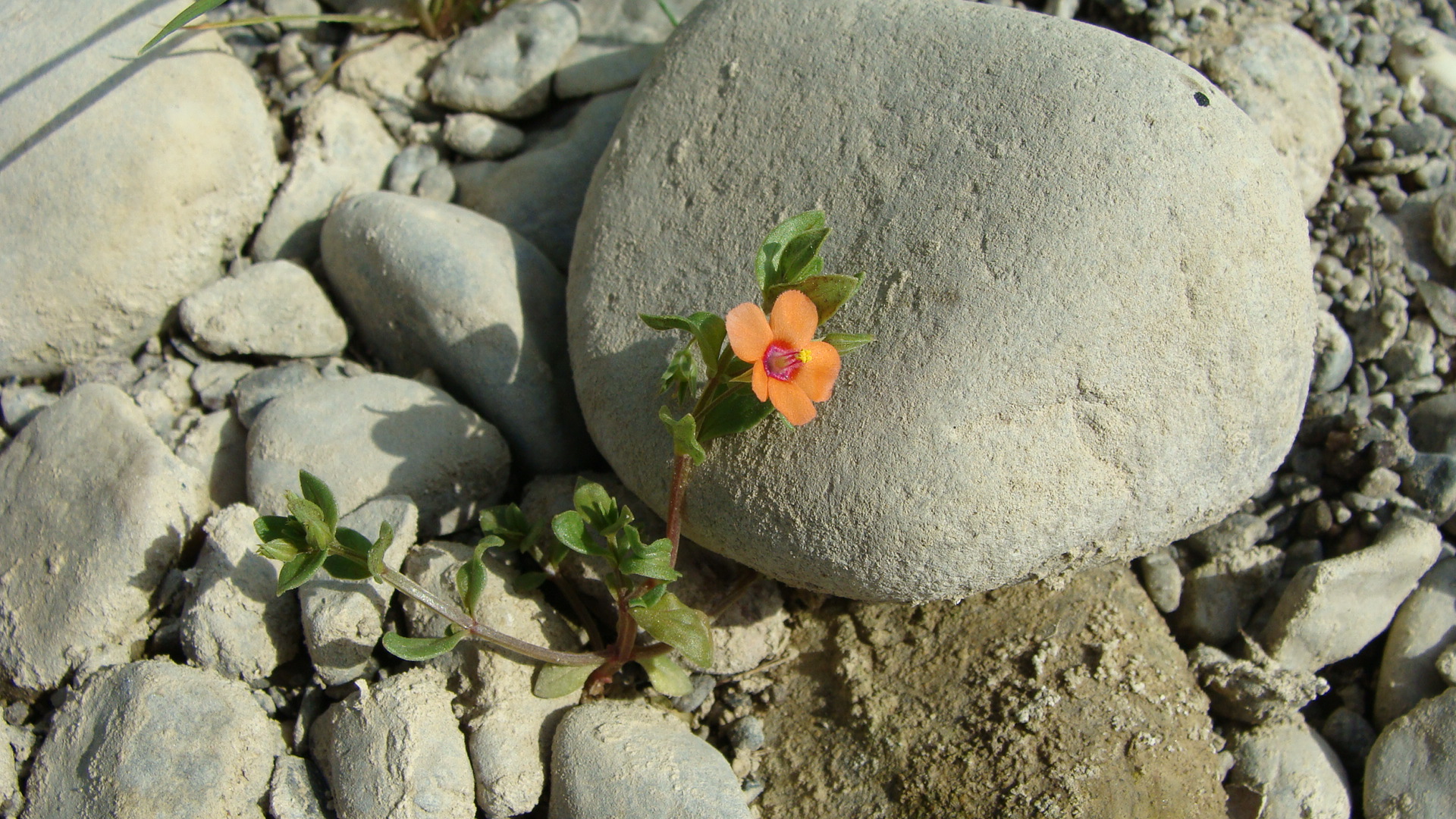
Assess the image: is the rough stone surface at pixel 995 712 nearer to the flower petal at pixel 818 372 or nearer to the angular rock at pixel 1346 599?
the angular rock at pixel 1346 599

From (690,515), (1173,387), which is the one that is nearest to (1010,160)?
(1173,387)

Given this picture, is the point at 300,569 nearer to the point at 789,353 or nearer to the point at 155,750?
the point at 155,750

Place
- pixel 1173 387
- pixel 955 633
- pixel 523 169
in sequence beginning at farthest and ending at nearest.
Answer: pixel 523 169 → pixel 955 633 → pixel 1173 387

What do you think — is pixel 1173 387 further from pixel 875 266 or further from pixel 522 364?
pixel 522 364

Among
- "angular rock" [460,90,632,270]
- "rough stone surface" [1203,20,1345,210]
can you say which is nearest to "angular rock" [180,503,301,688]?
"angular rock" [460,90,632,270]

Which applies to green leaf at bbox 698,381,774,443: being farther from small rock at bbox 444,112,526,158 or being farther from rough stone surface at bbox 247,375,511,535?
Answer: small rock at bbox 444,112,526,158
